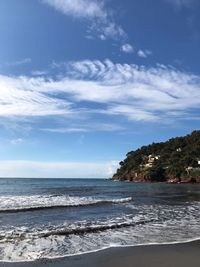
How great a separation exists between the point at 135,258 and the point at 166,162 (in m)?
123

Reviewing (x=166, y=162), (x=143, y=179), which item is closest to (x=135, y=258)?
(x=143, y=179)

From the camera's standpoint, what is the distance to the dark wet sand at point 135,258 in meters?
9.65

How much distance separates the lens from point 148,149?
161 metres

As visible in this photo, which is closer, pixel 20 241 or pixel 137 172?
pixel 20 241

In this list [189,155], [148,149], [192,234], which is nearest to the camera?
[192,234]

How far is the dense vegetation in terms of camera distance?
→ 11438 cm

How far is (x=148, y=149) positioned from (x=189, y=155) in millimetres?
39525

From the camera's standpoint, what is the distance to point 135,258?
10.3 meters

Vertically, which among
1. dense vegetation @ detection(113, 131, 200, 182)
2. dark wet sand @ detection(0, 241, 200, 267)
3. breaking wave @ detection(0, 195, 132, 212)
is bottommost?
dark wet sand @ detection(0, 241, 200, 267)

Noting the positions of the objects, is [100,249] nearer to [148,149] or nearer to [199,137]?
[199,137]

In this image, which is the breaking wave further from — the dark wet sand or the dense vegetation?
the dense vegetation

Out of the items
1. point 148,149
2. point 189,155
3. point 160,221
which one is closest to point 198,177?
point 189,155

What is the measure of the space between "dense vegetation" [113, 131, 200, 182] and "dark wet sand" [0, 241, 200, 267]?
9651 cm

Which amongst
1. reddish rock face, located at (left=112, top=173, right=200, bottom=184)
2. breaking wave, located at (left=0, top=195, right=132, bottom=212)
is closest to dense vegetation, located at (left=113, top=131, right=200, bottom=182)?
reddish rock face, located at (left=112, top=173, right=200, bottom=184)
